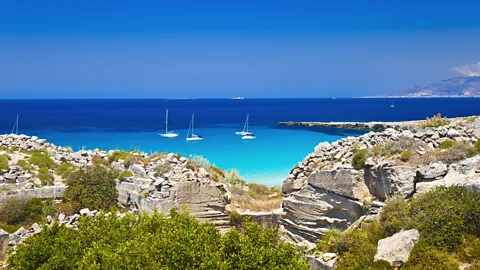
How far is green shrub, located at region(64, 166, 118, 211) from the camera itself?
17703 millimetres

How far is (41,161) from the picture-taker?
67.2ft

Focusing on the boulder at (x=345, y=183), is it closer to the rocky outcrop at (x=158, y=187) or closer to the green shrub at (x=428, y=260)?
the rocky outcrop at (x=158, y=187)

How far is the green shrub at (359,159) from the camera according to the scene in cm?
1433

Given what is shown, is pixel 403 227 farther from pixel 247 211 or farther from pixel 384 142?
pixel 247 211

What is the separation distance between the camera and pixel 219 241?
10.4 meters

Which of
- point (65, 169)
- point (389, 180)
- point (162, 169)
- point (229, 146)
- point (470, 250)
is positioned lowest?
point (229, 146)

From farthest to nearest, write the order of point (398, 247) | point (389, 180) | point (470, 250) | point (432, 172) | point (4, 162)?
point (4, 162) < point (389, 180) < point (432, 172) < point (398, 247) < point (470, 250)

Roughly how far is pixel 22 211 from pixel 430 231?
46.1ft

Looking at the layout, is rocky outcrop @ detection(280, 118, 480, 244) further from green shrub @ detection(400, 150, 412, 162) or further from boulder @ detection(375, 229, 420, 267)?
boulder @ detection(375, 229, 420, 267)

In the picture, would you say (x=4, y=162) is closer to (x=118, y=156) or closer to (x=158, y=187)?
(x=118, y=156)

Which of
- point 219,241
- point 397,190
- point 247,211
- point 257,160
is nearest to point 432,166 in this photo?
point 397,190

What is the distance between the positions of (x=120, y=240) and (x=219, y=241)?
2.38 meters

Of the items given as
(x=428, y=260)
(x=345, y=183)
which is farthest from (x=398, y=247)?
(x=345, y=183)

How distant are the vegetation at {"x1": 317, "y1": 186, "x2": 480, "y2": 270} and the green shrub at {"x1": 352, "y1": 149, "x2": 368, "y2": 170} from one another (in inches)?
105
